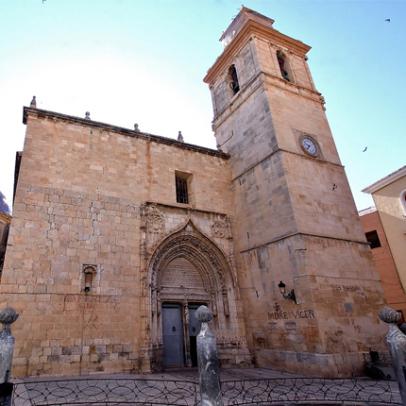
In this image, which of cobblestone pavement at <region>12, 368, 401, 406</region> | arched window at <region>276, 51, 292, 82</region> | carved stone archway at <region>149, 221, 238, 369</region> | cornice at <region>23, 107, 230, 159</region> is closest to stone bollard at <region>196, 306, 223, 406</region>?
cobblestone pavement at <region>12, 368, 401, 406</region>

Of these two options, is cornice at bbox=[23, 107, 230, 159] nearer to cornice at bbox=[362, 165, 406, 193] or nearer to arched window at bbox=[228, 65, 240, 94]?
arched window at bbox=[228, 65, 240, 94]

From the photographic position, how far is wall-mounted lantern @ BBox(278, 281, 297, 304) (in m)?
9.05

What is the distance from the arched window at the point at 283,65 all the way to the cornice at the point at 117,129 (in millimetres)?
4602

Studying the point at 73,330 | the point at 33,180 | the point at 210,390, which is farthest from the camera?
the point at 33,180

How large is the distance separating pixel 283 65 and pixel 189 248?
9711mm

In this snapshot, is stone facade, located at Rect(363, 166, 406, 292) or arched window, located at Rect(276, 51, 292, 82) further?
stone facade, located at Rect(363, 166, 406, 292)

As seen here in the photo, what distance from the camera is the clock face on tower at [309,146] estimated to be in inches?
460

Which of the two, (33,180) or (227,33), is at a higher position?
(227,33)

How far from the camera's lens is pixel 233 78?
15367 millimetres

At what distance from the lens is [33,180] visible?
357 inches

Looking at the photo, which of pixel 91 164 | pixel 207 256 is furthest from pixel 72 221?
pixel 207 256

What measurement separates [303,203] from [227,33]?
38.9 feet

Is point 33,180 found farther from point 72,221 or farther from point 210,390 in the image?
point 210,390

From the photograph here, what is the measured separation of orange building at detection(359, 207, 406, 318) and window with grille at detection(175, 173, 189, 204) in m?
9.26
